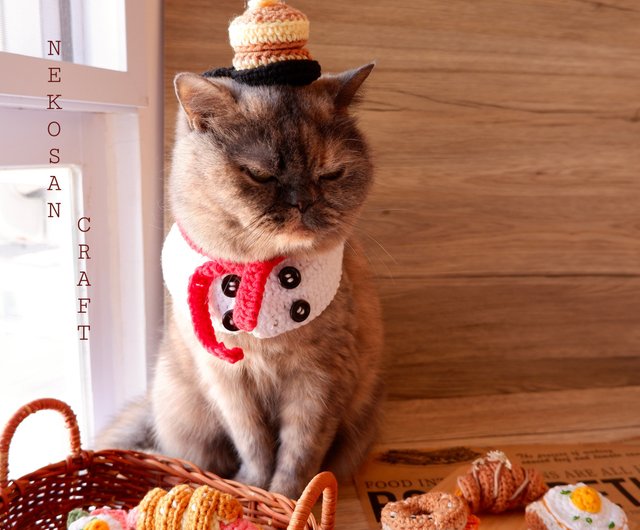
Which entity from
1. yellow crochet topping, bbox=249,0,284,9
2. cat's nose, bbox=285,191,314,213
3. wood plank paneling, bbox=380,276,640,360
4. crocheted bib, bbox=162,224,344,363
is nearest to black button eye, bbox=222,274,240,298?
crocheted bib, bbox=162,224,344,363

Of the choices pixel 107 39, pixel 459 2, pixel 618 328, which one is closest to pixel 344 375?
pixel 107 39

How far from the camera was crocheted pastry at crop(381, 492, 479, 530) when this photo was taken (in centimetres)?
92

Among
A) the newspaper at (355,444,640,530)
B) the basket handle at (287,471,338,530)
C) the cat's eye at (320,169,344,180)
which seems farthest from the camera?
the newspaper at (355,444,640,530)

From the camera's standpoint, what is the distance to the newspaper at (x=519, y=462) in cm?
118

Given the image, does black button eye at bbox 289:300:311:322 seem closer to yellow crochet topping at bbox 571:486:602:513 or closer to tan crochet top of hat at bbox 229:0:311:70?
tan crochet top of hat at bbox 229:0:311:70

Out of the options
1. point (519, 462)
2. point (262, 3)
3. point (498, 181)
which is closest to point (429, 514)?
point (519, 462)

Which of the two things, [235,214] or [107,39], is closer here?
[235,214]

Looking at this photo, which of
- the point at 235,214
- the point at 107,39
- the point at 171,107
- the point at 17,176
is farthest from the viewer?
the point at 171,107

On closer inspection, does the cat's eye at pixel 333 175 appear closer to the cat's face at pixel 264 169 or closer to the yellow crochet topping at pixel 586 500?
the cat's face at pixel 264 169

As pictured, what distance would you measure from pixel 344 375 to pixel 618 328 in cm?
103

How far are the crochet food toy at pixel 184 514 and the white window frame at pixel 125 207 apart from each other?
1.45ft

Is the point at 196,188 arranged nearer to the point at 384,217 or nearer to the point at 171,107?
the point at 171,107

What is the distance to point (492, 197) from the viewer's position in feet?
5.19

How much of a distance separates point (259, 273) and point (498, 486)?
1.77 feet
